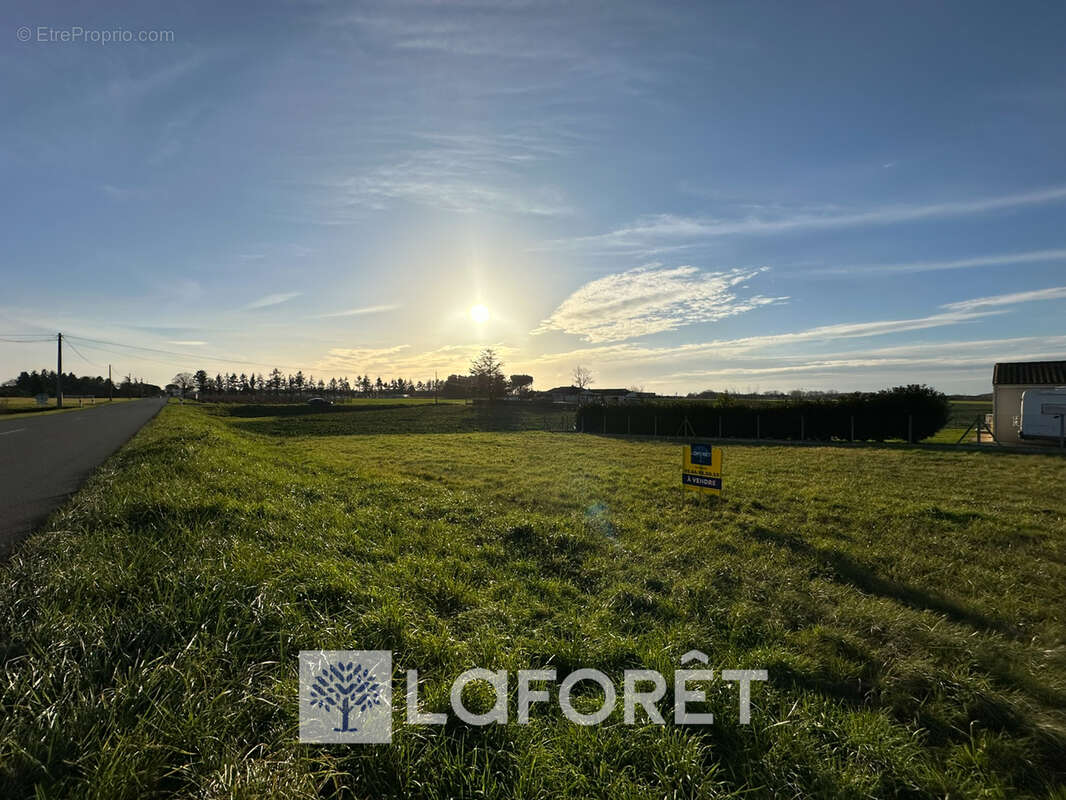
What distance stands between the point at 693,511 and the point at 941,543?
12.0ft

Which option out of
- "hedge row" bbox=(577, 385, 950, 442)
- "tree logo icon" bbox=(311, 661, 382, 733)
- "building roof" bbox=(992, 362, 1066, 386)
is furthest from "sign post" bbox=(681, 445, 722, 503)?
"building roof" bbox=(992, 362, 1066, 386)

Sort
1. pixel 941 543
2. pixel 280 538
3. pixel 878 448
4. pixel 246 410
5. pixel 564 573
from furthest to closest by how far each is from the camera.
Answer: pixel 246 410, pixel 878 448, pixel 941 543, pixel 564 573, pixel 280 538

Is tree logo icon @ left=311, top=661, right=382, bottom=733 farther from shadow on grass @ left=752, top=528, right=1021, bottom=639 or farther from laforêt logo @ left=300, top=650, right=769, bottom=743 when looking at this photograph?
shadow on grass @ left=752, top=528, right=1021, bottom=639

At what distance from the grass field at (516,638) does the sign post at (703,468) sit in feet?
3.37

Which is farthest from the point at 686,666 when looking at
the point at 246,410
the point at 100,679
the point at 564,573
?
the point at 246,410

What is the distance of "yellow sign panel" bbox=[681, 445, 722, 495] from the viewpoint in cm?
876

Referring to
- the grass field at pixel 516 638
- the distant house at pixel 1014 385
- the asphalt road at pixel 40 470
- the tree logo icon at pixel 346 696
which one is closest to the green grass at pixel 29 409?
the asphalt road at pixel 40 470

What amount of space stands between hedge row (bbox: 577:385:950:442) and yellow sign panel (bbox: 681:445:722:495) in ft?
63.3

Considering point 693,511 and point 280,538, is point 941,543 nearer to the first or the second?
point 693,511

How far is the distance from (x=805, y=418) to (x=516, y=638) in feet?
86.4

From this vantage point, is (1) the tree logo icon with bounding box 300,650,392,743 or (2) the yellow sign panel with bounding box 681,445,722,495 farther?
(2) the yellow sign panel with bounding box 681,445,722,495

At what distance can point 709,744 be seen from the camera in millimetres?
2664

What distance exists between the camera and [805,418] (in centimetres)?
2488

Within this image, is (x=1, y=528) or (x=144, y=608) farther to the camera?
(x=1, y=528)
